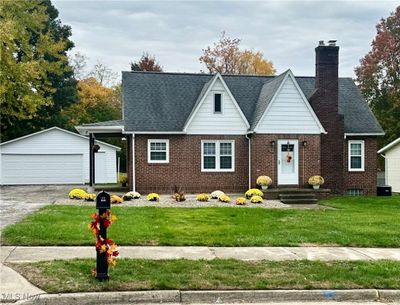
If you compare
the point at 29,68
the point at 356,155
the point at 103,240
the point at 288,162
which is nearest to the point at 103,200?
the point at 103,240

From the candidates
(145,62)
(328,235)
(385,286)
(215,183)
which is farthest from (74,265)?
(145,62)

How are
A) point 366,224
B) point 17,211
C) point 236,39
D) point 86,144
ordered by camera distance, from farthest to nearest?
point 236,39 < point 86,144 < point 17,211 < point 366,224

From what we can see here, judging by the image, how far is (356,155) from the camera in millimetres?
24797

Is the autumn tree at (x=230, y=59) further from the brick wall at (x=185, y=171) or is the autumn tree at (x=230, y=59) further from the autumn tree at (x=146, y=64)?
the brick wall at (x=185, y=171)

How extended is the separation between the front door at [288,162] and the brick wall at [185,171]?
5.45ft

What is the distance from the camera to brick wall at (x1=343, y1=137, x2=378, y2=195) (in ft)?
80.4

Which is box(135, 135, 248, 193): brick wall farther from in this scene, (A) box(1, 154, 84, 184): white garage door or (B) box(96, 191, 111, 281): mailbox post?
(B) box(96, 191, 111, 281): mailbox post

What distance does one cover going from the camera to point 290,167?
74.4 ft

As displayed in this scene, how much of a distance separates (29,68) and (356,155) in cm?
1688

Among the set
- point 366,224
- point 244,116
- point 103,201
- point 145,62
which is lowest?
point 366,224

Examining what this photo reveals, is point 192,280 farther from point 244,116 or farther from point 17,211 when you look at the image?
point 244,116

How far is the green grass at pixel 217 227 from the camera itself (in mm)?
10438

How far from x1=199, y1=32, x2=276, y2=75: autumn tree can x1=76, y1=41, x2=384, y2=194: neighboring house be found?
26291 mm

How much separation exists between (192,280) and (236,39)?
45.6 metres
